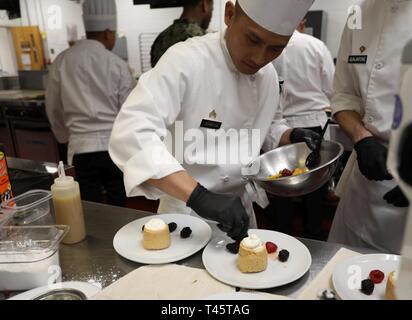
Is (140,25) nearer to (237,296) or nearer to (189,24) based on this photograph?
(189,24)

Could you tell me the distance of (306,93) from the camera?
274 centimetres

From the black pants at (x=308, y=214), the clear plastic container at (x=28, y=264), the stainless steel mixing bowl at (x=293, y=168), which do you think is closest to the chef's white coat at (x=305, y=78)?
the black pants at (x=308, y=214)

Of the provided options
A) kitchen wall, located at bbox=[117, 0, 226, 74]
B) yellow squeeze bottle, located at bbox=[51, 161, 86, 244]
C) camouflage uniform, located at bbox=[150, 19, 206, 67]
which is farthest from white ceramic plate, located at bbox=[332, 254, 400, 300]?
kitchen wall, located at bbox=[117, 0, 226, 74]

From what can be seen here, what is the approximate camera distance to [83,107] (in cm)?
272

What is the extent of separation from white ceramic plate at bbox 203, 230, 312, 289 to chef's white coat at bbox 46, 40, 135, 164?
198 cm

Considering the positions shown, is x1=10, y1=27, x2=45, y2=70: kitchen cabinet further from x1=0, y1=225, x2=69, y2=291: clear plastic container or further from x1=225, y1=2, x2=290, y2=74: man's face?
x1=0, y1=225, x2=69, y2=291: clear plastic container

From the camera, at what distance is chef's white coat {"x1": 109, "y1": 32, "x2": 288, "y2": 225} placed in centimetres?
108

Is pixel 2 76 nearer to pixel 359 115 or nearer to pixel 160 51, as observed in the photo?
pixel 160 51

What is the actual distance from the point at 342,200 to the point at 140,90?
0.97 metres

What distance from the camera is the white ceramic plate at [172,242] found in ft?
3.26

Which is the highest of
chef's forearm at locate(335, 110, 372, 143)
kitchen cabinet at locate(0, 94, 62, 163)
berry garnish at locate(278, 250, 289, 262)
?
chef's forearm at locate(335, 110, 372, 143)

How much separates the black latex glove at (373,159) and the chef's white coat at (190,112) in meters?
0.38

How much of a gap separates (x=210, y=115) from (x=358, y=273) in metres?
0.70
